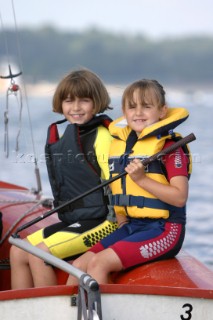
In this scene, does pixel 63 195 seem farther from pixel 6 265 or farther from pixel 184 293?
pixel 184 293

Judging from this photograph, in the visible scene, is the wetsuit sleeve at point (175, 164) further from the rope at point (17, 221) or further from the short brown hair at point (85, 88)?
the rope at point (17, 221)

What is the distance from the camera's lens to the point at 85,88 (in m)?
3.67

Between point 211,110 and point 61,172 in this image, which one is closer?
point 61,172

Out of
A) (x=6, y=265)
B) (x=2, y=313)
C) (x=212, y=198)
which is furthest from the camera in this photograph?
(x=212, y=198)

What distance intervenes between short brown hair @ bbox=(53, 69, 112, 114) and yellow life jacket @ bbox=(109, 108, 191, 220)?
0.19 meters

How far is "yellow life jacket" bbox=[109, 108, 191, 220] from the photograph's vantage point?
3.38 m

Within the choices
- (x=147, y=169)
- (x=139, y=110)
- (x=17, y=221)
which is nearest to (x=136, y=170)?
(x=147, y=169)

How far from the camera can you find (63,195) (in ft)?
12.1

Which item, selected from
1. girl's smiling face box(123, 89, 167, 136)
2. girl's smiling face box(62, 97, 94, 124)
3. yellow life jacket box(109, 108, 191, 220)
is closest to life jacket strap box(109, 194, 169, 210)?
yellow life jacket box(109, 108, 191, 220)

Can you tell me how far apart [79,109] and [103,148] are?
0.19 meters

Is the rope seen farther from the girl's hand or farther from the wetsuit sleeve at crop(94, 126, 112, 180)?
the girl's hand

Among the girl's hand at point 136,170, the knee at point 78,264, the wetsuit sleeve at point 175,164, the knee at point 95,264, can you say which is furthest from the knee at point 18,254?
the wetsuit sleeve at point 175,164

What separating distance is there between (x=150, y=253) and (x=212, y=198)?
6.90 m

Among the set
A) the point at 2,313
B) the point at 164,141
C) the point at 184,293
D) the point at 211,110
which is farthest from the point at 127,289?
the point at 211,110
